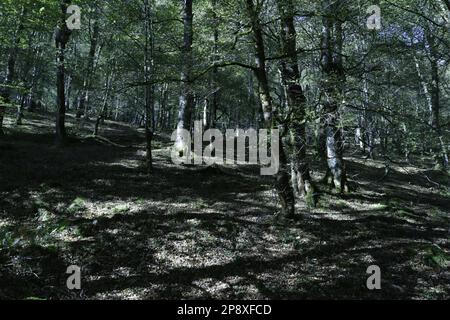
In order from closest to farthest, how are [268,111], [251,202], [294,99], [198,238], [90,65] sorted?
[198,238], [268,111], [294,99], [251,202], [90,65]

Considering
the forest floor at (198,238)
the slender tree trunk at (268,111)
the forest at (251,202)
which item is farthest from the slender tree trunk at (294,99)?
the forest floor at (198,238)

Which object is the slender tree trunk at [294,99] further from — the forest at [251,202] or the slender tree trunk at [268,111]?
the slender tree trunk at [268,111]

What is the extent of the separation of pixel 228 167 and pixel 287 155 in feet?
24.9

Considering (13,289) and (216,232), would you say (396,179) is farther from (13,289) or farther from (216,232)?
(13,289)

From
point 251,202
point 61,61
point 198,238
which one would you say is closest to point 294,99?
point 251,202

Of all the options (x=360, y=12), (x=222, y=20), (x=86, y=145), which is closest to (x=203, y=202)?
(x=222, y=20)

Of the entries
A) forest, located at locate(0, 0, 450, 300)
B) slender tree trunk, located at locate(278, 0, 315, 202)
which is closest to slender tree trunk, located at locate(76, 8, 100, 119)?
forest, located at locate(0, 0, 450, 300)

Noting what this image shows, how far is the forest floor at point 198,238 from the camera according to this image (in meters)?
8.25

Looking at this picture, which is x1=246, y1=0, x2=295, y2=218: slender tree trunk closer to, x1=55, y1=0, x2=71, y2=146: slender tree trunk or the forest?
the forest

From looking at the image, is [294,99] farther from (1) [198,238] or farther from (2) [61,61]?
(2) [61,61]

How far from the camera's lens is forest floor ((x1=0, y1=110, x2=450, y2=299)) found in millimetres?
8250

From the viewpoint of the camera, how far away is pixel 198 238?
1059cm

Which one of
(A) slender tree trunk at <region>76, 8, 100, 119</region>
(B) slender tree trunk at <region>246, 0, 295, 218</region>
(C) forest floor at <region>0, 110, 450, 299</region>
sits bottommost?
(C) forest floor at <region>0, 110, 450, 299</region>

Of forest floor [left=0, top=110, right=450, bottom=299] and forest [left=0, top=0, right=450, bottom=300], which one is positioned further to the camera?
forest [left=0, top=0, right=450, bottom=300]
